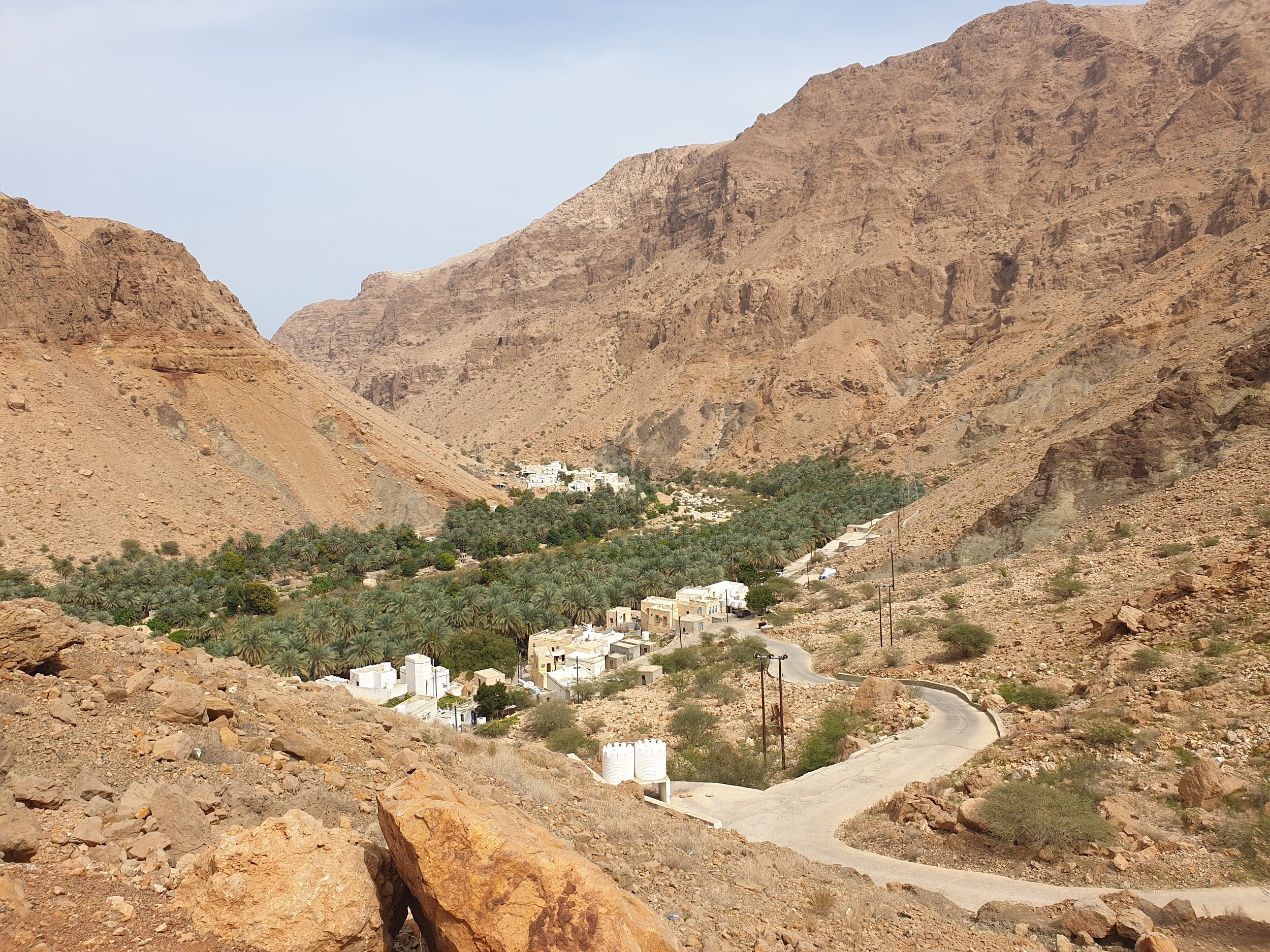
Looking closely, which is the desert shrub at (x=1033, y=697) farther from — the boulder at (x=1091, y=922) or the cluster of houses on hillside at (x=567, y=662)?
the cluster of houses on hillside at (x=567, y=662)

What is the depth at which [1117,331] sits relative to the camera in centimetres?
5875

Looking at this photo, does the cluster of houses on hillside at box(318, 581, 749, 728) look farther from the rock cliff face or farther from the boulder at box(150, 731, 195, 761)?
the rock cliff face

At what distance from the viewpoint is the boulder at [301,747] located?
305 inches

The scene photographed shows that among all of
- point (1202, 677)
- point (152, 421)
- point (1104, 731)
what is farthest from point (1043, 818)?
point (152, 421)

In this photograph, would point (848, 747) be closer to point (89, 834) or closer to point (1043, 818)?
point (1043, 818)

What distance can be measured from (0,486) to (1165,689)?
47.1 metres

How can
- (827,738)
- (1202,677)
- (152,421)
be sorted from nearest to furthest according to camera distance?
(1202,677) < (827,738) < (152,421)

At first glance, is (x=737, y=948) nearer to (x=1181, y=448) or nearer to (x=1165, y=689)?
(x=1165, y=689)

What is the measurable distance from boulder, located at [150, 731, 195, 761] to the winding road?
720 centimetres

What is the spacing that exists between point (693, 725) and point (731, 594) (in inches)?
708

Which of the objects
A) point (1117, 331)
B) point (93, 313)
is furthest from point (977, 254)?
point (93, 313)

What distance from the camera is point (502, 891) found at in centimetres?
466

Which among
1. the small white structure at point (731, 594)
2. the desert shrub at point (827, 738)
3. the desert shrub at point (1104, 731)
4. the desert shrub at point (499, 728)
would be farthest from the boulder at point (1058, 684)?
the small white structure at point (731, 594)

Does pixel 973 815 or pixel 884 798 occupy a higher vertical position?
pixel 973 815
